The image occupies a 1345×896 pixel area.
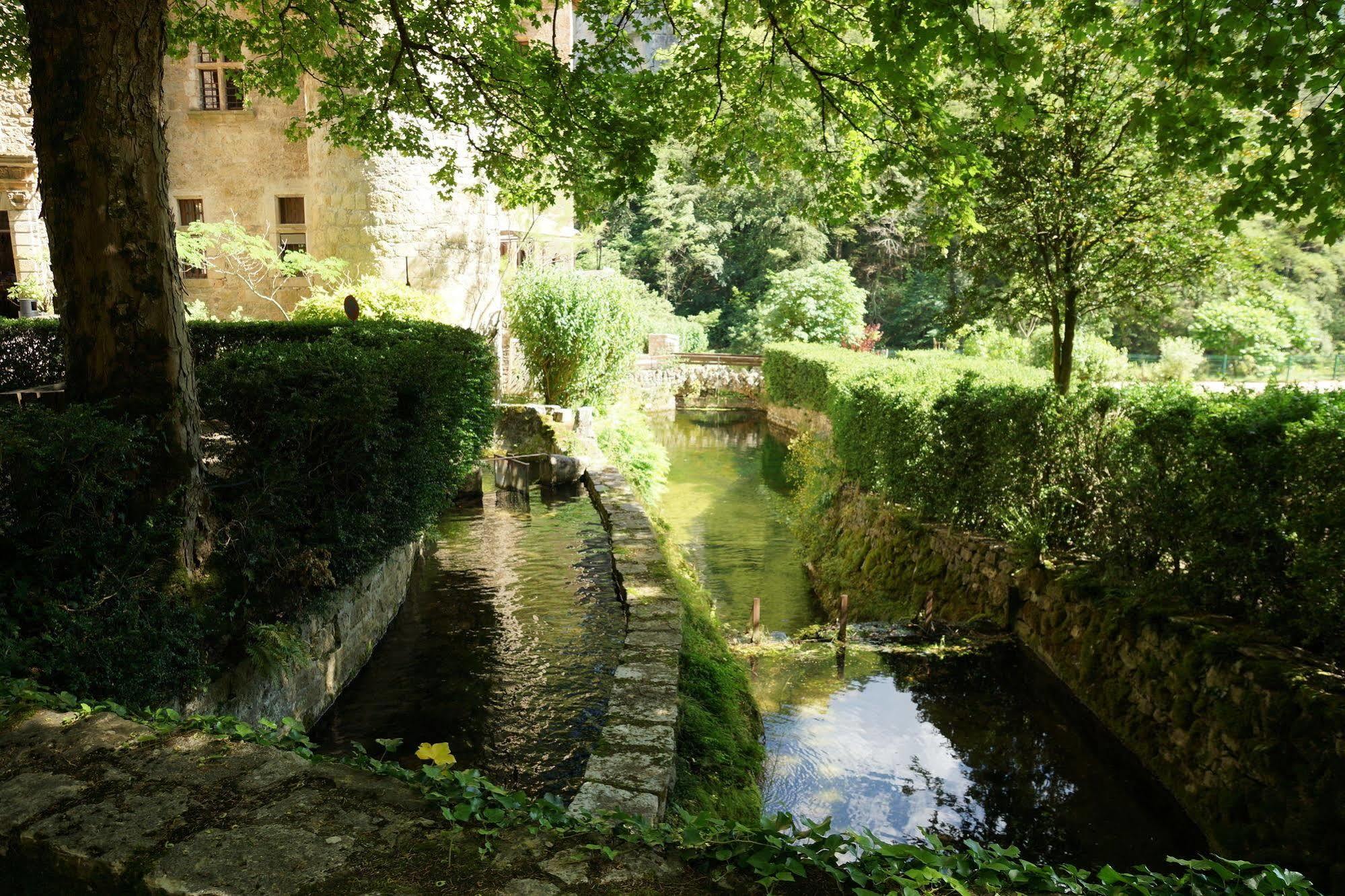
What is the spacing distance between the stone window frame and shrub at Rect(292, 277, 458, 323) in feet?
13.9

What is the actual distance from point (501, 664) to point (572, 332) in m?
10.0

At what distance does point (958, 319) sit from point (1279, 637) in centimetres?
554

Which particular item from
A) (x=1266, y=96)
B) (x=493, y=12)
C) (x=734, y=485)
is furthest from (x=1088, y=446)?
(x=734, y=485)

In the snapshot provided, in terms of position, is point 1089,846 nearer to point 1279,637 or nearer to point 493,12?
point 1279,637

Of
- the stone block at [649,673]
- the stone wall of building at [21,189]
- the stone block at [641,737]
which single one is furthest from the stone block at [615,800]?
the stone wall of building at [21,189]

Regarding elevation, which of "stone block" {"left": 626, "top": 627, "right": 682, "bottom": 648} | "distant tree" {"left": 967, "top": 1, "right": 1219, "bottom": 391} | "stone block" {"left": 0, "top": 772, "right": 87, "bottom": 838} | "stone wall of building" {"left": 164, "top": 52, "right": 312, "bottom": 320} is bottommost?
"stone block" {"left": 626, "top": 627, "right": 682, "bottom": 648}

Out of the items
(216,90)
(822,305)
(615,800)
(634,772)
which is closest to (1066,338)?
(634,772)

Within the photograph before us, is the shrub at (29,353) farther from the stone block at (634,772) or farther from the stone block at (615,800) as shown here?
the stone block at (615,800)

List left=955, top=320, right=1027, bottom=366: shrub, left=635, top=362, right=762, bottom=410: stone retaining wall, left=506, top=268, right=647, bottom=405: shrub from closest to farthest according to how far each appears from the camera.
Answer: left=506, top=268, right=647, bottom=405: shrub → left=955, top=320, right=1027, bottom=366: shrub → left=635, top=362, right=762, bottom=410: stone retaining wall

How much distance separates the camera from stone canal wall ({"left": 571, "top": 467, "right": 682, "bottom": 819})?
3.65 metres

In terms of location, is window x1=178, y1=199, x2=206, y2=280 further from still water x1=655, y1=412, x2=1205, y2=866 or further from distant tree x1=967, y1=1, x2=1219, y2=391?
distant tree x1=967, y1=1, x2=1219, y2=391

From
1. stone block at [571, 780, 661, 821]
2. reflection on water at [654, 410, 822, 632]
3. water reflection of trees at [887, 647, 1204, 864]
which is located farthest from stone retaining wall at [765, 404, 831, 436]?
stone block at [571, 780, 661, 821]

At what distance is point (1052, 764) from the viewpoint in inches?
237

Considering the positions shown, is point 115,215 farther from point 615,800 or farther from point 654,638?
point 654,638
